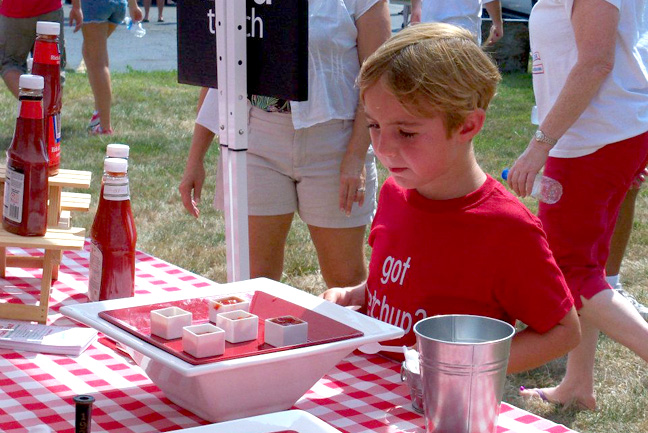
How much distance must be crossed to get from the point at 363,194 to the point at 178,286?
22.6 inches

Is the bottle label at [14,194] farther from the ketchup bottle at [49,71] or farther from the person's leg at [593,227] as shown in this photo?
the person's leg at [593,227]

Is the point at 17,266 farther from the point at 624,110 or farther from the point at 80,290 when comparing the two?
the point at 624,110

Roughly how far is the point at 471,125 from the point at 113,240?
610 millimetres

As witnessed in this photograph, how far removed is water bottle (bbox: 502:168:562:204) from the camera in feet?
7.77

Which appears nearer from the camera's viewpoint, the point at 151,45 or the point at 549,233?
the point at 549,233

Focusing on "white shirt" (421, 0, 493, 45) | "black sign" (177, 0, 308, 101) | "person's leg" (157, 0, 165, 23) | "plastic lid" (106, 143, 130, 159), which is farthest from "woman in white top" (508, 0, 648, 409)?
"person's leg" (157, 0, 165, 23)

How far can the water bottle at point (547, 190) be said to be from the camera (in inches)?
93.3

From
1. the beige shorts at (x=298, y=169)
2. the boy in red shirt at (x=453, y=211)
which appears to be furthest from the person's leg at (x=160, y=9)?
the boy in red shirt at (x=453, y=211)

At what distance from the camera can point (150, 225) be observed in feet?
14.9

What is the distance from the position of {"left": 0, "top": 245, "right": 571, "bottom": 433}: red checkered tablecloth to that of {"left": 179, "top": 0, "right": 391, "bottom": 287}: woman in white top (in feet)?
2.68

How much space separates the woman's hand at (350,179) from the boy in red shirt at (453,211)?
2.40ft

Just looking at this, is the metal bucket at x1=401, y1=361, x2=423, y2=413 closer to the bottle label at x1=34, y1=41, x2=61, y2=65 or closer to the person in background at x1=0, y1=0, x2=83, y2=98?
the bottle label at x1=34, y1=41, x2=61, y2=65

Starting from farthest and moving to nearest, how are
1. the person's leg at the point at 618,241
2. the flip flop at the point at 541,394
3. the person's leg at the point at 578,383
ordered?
the person's leg at the point at 618,241 → the flip flop at the point at 541,394 → the person's leg at the point at 578,383

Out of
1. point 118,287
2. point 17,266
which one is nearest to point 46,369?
point 118,287
